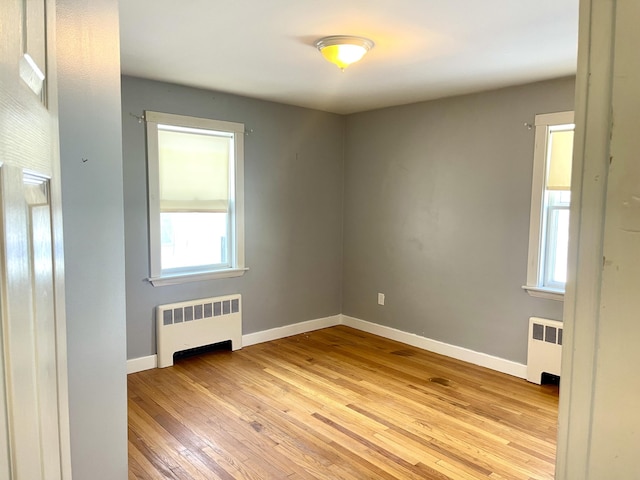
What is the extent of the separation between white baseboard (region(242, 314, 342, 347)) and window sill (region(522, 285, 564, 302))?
2.19 metres

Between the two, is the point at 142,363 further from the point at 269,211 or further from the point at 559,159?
the point at 559,159

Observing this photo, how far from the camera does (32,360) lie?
61cm

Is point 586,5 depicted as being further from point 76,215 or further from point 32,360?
point 76,215

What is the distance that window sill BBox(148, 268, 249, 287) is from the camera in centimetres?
369

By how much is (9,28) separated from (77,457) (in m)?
1.18

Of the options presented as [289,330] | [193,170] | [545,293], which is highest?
[193,170]

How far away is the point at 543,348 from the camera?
11.3 feet

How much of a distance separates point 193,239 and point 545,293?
2982 mm

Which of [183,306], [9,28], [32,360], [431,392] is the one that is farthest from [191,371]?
[9,28]

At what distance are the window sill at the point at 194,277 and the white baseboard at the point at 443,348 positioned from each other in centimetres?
152

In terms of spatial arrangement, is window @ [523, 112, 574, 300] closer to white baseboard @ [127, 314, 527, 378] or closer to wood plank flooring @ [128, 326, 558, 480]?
white baseboard @ [127, 314, 527, 378]

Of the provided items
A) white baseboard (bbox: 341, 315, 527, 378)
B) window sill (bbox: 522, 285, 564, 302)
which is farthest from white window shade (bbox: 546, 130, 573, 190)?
white baseboard (bbox: 341, 315, 527, 378)

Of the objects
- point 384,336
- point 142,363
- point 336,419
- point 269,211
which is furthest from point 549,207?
point 142,363

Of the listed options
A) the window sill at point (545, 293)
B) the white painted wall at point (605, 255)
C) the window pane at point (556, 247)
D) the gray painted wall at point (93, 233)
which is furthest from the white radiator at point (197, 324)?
the white painted wall at point (605, 255)
